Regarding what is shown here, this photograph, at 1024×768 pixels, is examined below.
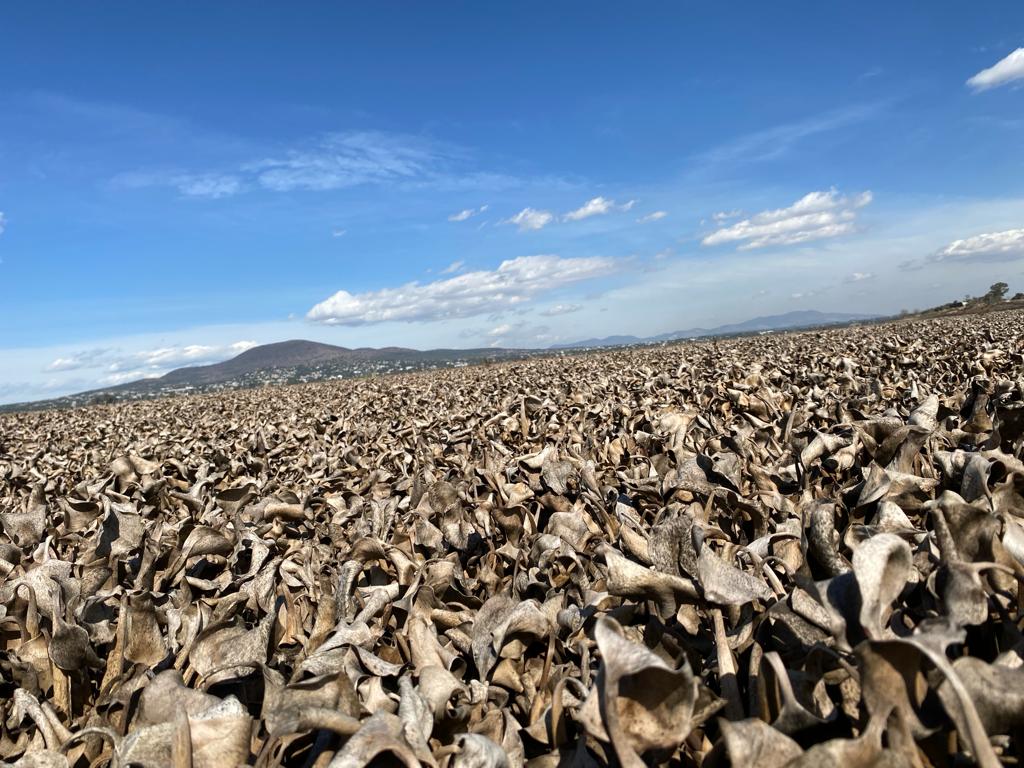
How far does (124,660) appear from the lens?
8.46 feet

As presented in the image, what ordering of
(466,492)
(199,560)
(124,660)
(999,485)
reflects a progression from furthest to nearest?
1. (466,492)
2. (199,560)
3. (124,660)
4. (999,485)

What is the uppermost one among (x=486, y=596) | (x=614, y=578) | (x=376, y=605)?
(x=614, y=578)

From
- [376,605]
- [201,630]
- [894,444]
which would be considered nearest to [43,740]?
[201,630]

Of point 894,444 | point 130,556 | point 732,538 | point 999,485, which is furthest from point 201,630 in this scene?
point 894,444

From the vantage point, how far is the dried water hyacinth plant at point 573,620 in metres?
1.34

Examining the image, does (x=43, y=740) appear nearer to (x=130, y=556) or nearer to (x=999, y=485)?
(x=130, y=556)

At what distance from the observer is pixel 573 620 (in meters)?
2.28

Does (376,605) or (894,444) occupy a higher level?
(894,444)

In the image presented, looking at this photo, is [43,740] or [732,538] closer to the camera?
[43,740]

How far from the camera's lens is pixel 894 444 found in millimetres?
3248

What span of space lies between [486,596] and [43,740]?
176 cm

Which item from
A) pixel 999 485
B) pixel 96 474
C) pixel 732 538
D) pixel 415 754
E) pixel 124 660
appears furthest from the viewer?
pixel 96 474

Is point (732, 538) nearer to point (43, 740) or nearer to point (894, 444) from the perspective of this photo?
point (894, 444)

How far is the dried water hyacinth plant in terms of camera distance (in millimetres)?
1336
